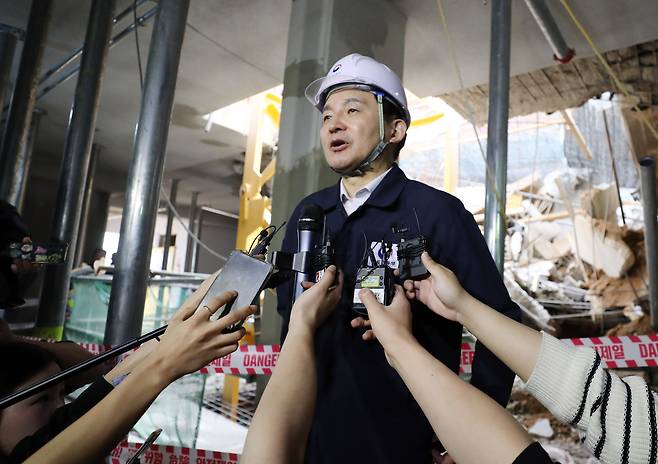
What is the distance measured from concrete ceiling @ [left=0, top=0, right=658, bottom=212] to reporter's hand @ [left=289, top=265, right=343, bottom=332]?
12.2 ft

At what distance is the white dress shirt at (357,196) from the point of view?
1742 mm

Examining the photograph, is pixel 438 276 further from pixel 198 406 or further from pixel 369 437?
pixel 198 406

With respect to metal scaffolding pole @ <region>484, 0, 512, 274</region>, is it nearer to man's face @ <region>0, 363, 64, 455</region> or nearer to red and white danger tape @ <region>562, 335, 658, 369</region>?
red and white danger tape @ <region>562, 335, 658, 369</region>

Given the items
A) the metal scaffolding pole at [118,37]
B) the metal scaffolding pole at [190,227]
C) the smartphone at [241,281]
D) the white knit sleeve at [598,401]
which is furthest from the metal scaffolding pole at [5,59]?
the metal scaffolding pole at [190,227]

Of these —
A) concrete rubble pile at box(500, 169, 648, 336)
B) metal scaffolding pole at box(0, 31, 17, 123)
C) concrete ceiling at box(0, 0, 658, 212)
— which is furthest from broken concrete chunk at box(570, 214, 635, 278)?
metal scaffolding pole at box(0, 31, 17, 123)

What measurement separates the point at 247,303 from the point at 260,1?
13.5 feet

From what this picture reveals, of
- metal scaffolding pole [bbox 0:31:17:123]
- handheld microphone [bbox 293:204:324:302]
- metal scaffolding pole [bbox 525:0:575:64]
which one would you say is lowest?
handheld microphone [bbox 293:204:324:302]

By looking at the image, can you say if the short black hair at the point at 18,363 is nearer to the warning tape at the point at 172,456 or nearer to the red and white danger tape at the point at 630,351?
the warning tape at the point at 172,456

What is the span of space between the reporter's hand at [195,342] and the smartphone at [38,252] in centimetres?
158

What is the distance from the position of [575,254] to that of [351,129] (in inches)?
525

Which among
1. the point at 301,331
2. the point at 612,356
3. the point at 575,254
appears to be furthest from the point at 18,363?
the point at 575,254

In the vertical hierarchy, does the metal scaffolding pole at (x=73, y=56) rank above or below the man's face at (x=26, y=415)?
above

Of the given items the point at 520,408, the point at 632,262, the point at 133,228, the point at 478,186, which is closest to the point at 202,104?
the point at 133,228

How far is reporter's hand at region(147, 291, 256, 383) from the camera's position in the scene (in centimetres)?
101
